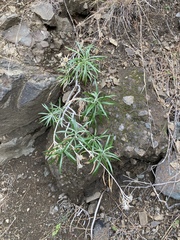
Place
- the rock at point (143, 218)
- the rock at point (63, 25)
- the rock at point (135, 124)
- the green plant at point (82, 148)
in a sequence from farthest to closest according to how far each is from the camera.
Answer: the rock at point (63, 25)
the rock at point (143, 218)
the rock at point (135, 124)
the green plant at point (82, 148)

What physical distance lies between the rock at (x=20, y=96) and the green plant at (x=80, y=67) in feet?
0.34

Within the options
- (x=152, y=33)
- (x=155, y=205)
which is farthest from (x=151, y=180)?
(x=152, y=33)

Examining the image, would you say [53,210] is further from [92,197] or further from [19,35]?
[19,35]

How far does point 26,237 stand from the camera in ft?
7.05

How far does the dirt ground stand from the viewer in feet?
7.01

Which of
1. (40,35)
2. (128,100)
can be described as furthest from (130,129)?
(40,35)

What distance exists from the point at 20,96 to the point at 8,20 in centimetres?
55

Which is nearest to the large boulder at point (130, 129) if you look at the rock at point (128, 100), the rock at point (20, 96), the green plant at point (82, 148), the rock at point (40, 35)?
the rock at point (128, 100)

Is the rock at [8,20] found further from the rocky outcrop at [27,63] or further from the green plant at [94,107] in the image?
the green plant at [94,107]

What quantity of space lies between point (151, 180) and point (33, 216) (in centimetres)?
92

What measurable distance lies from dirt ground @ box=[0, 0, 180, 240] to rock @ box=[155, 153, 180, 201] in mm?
58

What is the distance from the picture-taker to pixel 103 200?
2191 millimetres

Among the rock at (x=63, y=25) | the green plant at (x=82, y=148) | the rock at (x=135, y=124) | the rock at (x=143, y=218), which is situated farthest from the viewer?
the rock at (x=63, y=25)

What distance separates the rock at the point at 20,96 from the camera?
2022mm
